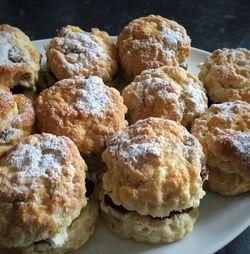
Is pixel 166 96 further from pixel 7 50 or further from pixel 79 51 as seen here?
pixel 7 50

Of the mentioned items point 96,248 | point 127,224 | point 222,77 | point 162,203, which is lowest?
point 96,248

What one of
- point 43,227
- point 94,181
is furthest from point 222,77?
point 43,227

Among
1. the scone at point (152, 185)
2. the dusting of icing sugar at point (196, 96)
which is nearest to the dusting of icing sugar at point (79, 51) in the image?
the dusting of icing sugar at point (196, 96)

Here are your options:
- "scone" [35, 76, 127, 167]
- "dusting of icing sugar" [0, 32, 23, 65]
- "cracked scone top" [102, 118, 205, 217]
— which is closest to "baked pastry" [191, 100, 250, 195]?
"cracked scone top" [102, 118, 205, 217]

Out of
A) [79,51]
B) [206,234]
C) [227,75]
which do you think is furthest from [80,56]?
[206,234]

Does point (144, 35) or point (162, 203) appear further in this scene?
point (144, 35)

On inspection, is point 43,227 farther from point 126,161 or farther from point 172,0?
point 172,0
